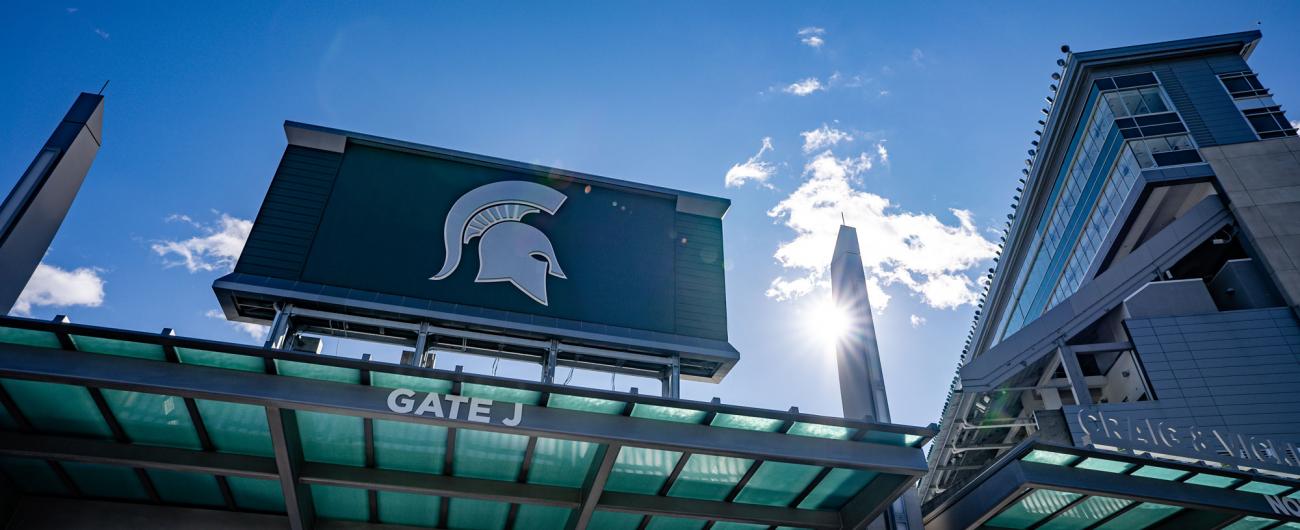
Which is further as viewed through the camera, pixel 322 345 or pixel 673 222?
pixel 673 222

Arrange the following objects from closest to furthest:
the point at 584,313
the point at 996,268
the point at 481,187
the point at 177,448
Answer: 1. the point at 177,448
2. the point at 584,313
3. the point at 481,187
4. the point at 996,268

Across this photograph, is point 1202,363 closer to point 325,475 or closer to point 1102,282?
point 1102,282

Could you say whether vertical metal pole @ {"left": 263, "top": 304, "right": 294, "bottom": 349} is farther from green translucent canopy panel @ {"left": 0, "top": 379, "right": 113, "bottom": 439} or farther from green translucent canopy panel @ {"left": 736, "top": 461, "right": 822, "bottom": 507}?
green translucent canopy panel @ {"left": 736, "top": 461, "right": 822, "bottom": 507}

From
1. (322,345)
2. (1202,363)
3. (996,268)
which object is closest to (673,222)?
(322,345)

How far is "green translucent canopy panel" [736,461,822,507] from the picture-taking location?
13.4 meters

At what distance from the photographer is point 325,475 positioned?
12.9 m

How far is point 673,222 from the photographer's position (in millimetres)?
21219

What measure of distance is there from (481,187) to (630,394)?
9.81 meters

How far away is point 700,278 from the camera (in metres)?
20.2

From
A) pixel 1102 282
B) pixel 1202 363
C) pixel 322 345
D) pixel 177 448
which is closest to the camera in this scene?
pixel 177 448

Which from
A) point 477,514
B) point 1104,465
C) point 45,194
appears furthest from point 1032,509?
point 45,194

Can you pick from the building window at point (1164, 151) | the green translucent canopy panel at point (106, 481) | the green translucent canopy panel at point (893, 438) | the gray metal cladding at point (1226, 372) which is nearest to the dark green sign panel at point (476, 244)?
the green translucent canopy panel at point (106, 481)

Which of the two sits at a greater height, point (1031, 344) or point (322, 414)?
point (1031, 344)

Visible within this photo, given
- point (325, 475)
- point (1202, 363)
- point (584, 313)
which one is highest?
point (1202, 363)
